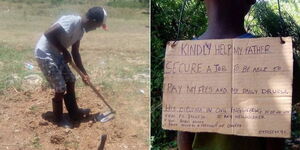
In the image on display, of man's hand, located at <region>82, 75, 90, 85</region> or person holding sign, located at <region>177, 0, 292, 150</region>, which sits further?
man's hand, located at <region>82, 75, 90, 85</region>

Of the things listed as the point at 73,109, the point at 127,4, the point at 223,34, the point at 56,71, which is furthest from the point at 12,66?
the point at 223,34

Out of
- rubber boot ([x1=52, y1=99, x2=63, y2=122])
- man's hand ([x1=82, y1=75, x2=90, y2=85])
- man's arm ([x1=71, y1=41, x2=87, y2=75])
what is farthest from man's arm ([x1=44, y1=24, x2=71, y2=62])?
rubber boot ([x1=52, y1=99, x2=63, y2=122])

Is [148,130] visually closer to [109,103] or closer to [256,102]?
[109,103]

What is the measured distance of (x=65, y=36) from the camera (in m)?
2.96

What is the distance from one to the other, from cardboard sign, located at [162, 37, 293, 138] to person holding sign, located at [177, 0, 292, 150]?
0.23 ft

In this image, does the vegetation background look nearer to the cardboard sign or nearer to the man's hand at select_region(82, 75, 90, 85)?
the man's hand at select_region(82, 75, 90, 85)

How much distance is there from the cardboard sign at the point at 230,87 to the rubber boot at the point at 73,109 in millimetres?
1986

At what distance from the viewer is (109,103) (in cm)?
327

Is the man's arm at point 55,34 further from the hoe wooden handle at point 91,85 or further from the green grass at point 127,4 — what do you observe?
the green grass at point 127,4

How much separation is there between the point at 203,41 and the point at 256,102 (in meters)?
0.21

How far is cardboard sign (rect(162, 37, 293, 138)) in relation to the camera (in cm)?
108

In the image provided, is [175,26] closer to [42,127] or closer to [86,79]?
[86,79]

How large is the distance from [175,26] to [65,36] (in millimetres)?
962

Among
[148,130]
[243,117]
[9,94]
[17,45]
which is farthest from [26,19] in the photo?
[243,117]
